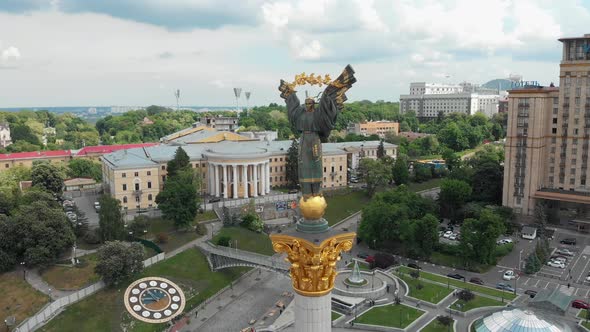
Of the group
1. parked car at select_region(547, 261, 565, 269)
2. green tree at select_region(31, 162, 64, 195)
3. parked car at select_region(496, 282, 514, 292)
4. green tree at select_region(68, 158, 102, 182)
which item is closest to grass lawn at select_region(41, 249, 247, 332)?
green tree at select_region(31, 162, 64, 195)

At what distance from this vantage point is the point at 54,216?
63062 mm

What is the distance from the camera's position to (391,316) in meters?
54.5

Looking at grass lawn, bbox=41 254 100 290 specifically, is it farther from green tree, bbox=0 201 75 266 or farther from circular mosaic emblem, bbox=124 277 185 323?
circular mosaic emblem, bbox=124 277 185 323

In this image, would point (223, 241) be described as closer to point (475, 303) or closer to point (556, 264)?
point (475, 303)

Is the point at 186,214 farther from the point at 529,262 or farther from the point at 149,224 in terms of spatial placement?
the point at 529,262

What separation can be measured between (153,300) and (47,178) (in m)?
45.7

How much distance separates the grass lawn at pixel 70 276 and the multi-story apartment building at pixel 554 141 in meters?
70.4

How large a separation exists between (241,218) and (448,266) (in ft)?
110

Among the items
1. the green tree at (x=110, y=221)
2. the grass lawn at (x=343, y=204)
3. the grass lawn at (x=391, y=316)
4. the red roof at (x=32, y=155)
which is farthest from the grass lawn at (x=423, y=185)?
the red roof at (x=32, y=155)

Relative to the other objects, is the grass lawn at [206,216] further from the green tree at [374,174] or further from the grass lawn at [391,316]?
the grass lawn at [391,316]

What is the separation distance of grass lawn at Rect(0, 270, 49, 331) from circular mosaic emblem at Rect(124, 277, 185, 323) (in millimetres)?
11613

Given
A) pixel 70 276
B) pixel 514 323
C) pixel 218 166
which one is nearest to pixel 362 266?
pixel 514 323

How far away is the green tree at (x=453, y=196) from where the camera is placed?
87375 mm

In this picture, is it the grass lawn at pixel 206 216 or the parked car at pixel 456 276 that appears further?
the grass lawn at pixel 206 216
